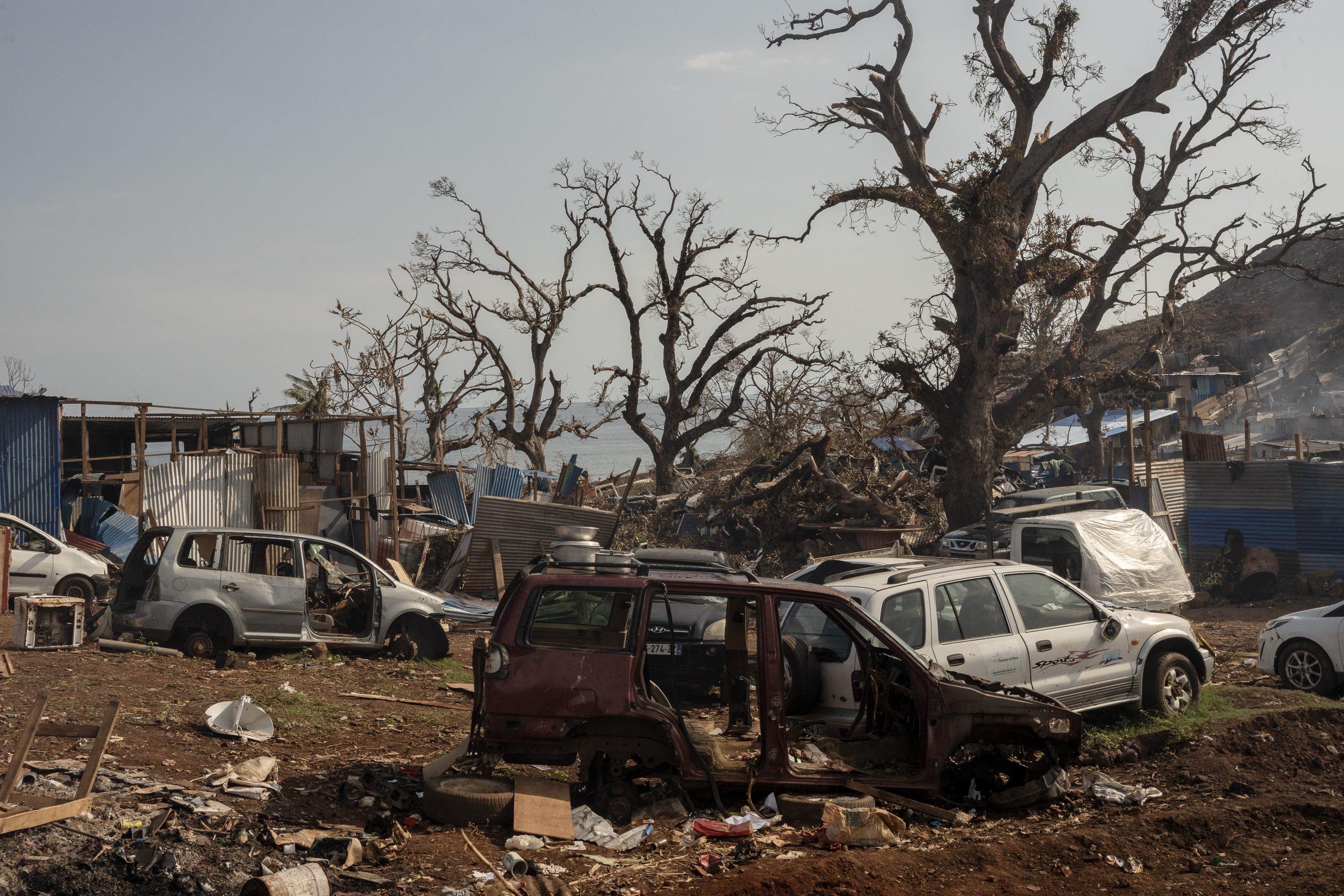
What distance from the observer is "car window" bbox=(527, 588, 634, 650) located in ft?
20.1

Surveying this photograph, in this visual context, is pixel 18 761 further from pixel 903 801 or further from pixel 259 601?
pixel 259 601

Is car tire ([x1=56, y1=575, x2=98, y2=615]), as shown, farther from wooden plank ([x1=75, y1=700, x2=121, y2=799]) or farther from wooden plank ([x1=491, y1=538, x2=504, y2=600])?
wooden plank ([x1=75, y1=700, x2=121, y2=799])

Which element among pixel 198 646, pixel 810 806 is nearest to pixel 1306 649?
pixel 810 806

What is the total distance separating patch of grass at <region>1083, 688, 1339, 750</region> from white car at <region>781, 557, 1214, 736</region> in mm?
163

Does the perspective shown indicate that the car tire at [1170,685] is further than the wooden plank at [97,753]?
Yes

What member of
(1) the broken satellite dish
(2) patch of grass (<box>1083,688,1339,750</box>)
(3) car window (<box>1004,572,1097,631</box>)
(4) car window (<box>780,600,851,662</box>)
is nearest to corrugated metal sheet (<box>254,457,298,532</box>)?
(1) the broken satellite dish

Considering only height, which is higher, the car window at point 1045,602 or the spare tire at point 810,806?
the car window at point 1045,602

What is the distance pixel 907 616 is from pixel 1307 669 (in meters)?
5.99

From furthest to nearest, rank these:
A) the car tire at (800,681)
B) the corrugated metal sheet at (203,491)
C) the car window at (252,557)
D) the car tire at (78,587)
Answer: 1. the corrugated metal sheet at (203,491)
2. the car tire at (78,587)
3. the car window at (252,557)
4. the car tire at (800,681)

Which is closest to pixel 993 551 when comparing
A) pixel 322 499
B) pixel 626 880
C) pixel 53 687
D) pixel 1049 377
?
pixel 1049 377

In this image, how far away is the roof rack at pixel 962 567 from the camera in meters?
7.88

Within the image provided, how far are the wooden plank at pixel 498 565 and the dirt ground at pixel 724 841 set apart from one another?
9.33 m

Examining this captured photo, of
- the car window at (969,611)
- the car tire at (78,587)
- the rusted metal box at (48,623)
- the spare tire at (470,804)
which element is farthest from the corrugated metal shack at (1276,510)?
the car tire at (78,587)

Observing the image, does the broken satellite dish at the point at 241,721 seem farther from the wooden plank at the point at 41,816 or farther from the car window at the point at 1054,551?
the car window at the point at 1054,551
